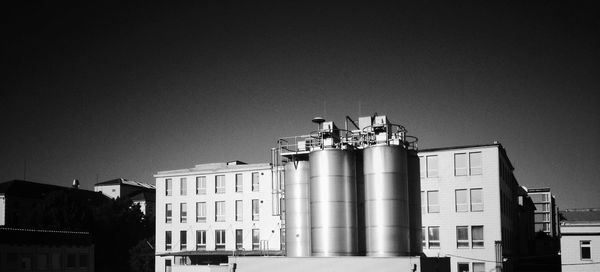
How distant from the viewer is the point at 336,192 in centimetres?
3788

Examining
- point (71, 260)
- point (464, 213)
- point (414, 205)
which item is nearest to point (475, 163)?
point (464, 213)

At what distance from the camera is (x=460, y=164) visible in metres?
60.9

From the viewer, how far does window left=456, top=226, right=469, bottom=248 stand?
59.9 meters

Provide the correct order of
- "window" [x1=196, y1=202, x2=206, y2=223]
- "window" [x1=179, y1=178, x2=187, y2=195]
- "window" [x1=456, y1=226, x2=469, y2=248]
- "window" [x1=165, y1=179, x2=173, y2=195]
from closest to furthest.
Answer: "window" [x1=456, y1=226, x2=469, y2=248]
"window" [x1=196, y1=202, x2=206, y2=223]
"window" [x1=179, y1=178, x2=187, y2=195]
"window" [x1=165, y1=179, x2=173, y2=195]

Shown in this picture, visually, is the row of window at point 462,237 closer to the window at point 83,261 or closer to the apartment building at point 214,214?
the apartment building at point 214,214

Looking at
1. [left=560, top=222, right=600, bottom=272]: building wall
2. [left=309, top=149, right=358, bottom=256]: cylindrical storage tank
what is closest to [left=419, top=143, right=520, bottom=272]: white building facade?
[left=560, top=222, right=600, bottom=272]: building wall

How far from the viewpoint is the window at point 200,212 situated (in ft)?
253

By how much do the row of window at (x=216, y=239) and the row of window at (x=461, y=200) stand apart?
71.5ft

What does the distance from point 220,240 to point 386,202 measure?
42.1 meters

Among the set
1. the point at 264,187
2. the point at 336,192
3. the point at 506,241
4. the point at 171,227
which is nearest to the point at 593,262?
the point at 506,241

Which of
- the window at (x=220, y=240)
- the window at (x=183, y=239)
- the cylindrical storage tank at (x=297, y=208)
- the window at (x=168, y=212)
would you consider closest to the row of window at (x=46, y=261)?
the window at (x=168, y=212)

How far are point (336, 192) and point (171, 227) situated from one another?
45189 millimetres

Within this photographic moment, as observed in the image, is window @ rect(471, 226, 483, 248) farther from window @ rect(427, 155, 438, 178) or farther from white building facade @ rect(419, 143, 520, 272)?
window @ rect(427, 155, 438, 178)

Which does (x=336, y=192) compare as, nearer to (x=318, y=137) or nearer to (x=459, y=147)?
(x=318, y=137)
